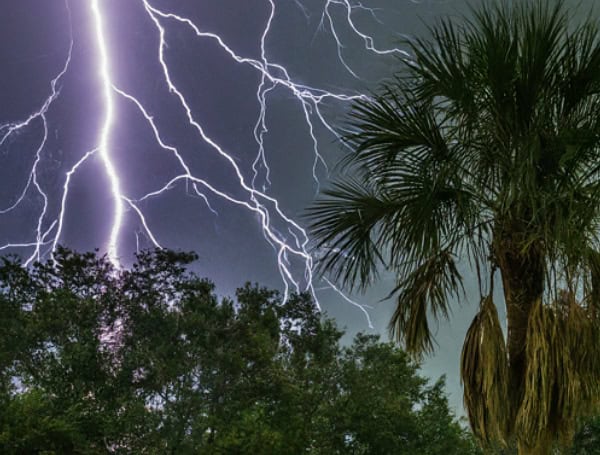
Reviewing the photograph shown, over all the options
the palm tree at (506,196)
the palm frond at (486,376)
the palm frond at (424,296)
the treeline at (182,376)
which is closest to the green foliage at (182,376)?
the treeline at (182,376)

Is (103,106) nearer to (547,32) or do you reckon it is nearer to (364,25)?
(364,25)

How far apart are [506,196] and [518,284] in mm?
555

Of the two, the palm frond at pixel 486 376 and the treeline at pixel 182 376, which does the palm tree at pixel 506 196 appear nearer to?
the palm frond at pixel 486 376

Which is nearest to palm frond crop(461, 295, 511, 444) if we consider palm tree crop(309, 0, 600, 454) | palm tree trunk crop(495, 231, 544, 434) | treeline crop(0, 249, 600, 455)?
palm tree crop(309, 0, 600, 454)

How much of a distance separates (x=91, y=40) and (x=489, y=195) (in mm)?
20770

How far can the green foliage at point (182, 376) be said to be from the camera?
7.54m

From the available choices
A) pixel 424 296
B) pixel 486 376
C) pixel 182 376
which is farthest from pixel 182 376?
pixel 486 376

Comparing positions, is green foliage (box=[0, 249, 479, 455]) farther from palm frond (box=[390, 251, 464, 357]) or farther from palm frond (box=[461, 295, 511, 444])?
palm frond (box=[461, 295, 511, 444])

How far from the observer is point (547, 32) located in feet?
10.1

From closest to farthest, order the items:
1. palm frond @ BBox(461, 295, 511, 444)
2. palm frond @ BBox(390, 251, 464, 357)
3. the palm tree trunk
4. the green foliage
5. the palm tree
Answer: the palm tree → palm frond @ BBox(461, 295, 511, 444) → the palm tree trunk → palm frond @ BBox(390, 251, 464, 357) → the green foliage

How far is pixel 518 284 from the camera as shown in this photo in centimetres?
344

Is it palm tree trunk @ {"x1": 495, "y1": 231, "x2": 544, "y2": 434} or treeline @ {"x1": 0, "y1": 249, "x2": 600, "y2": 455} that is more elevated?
treeline @ {"x1": 0, "y1": 249, "x2": 600, "y2": 455}

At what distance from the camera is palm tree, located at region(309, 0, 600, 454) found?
304 cm

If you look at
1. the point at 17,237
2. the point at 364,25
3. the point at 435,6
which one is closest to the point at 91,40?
the point at 17,237
